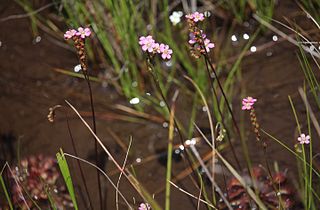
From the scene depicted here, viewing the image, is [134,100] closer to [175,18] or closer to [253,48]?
[175,18]

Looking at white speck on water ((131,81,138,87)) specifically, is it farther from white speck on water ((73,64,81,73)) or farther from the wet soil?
white speck on water ((73,64,81,73))

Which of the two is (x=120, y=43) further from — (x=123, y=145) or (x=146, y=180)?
(x=146, y=180)

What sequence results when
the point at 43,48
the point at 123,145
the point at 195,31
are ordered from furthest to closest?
1. the point at 43,48
2. the point at 123,145
3. the point at 195,31

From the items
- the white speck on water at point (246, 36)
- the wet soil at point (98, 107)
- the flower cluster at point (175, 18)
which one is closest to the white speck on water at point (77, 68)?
the wet soil at point (98, 107)

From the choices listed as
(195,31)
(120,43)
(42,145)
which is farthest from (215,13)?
(195,31)

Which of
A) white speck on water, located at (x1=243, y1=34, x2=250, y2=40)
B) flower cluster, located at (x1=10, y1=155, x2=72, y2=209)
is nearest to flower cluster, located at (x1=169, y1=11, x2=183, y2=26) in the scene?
white speck on water, located at (x1=243, y1=34, x2=250, y2=40)

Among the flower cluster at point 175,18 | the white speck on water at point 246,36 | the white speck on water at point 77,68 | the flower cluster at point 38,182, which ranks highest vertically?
the flower cluster at point 175,18

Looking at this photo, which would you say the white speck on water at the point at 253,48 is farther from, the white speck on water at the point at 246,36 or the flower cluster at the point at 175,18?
the flower cluster at the point at 175,18

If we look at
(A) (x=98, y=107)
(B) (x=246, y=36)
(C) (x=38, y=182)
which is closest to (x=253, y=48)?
(B) (x=246, y=36)
